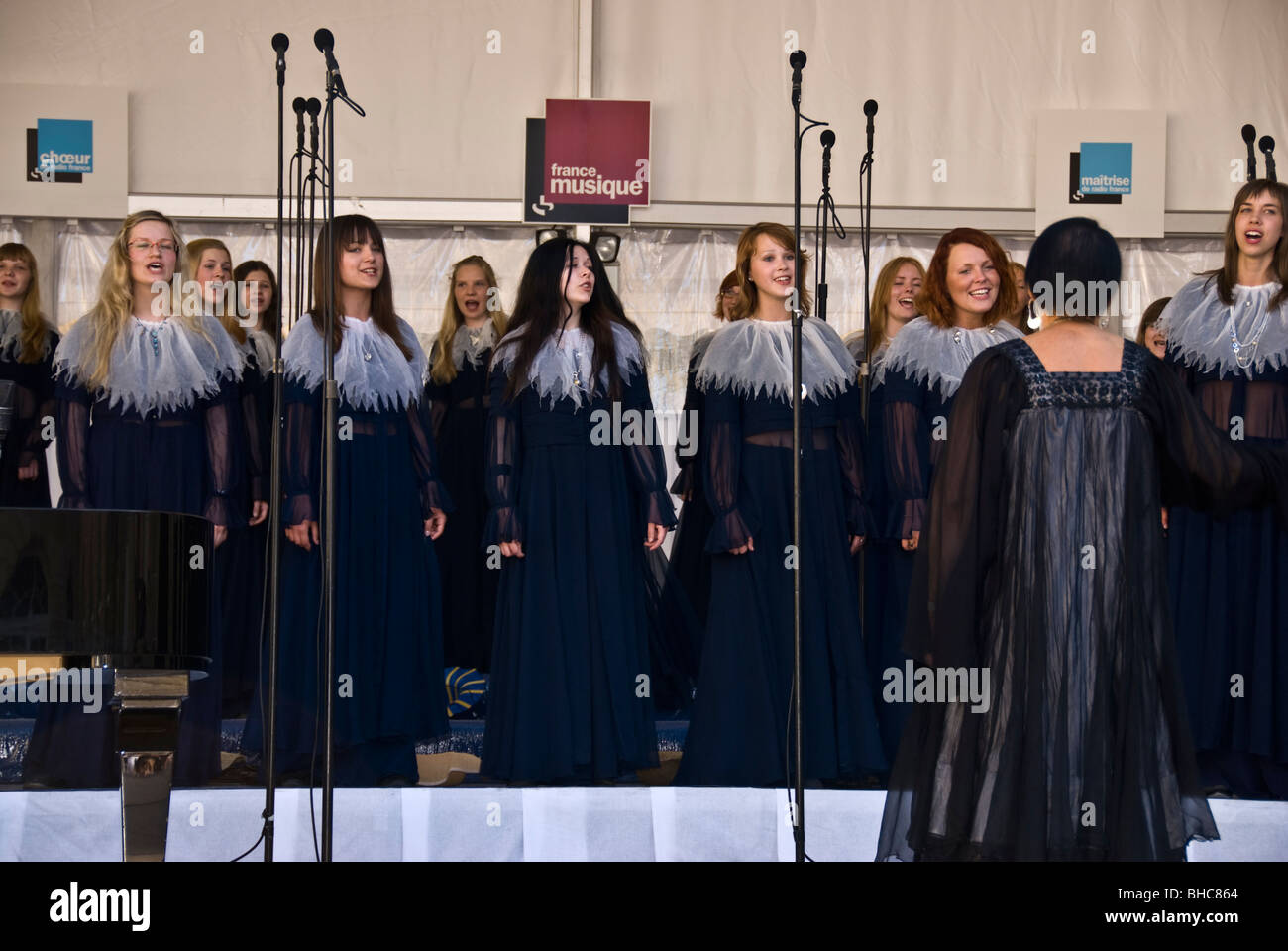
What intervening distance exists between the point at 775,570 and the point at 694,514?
113 cm

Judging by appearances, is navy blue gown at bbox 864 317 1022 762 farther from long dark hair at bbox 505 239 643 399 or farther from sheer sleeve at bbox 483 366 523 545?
sheer sleeve at bbox 483 366 523 545

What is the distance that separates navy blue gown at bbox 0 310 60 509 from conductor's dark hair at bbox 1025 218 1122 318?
3931 mm

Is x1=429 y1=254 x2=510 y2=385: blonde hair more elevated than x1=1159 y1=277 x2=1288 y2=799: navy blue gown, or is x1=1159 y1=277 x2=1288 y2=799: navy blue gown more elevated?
x1=429 y1=254 x2=510 y2=385: blonde hair

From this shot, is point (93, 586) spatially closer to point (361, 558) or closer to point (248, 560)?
point (361, 558)

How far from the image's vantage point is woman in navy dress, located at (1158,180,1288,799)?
16.9 feet

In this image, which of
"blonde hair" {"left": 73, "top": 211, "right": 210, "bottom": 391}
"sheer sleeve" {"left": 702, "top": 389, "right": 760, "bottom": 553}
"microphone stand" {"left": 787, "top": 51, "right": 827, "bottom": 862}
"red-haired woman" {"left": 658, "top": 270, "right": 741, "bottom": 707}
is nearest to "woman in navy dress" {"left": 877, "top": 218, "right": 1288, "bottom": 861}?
"microphone stand" {"left": 787, "top": 51, "right": 827, "bottom": 862}

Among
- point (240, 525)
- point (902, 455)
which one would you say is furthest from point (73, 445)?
point (902, 455)

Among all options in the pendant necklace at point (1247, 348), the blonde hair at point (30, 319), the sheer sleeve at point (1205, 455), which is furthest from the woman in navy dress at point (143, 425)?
the pendant necklace at point (1247, 348)

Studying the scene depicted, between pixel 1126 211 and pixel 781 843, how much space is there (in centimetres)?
463

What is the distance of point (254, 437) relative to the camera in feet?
19.0

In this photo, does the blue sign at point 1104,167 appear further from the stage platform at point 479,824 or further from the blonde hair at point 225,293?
the blonde hair at point 225,293

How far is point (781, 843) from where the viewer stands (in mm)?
4820

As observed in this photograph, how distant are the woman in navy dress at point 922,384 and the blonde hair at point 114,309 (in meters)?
2.38
